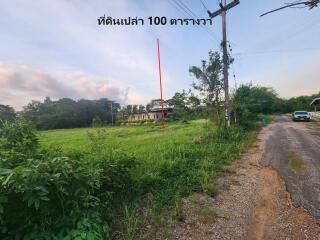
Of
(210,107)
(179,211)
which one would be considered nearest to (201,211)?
(179,211)

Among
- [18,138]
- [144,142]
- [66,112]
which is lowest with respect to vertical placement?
[144,142]

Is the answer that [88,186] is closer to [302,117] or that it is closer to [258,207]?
[258,207]

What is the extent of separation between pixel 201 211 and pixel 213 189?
0.91 m

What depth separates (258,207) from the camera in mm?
3707

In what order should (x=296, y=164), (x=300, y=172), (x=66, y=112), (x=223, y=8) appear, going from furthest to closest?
(x=66, y=112) < (x=223, y=8) < (x=296, y=164) < (x=300, y=172)

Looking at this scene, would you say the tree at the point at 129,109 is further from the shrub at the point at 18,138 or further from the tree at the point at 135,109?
the shrub at the point at 18,138

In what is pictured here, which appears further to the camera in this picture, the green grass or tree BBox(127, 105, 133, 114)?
tree BBox(127, 105, 133, 114)

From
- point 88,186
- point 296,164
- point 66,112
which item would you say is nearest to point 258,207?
point 88,186

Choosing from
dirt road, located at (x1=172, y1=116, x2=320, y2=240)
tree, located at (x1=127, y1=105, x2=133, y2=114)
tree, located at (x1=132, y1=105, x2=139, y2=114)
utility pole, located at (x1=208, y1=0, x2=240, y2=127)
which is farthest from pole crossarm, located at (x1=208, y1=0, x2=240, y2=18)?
tree, located at (x1=132, y1=105, x2=139, y2=114)

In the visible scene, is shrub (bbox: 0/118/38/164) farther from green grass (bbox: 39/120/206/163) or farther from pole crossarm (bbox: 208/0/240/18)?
pole crossarm (bbox: 208/0/240/18)

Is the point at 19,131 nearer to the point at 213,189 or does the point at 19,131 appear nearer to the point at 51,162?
the point at 51,162

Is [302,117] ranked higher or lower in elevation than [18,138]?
lower

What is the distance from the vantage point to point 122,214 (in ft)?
11.2

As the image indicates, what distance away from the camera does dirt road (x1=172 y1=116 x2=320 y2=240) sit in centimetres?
298
